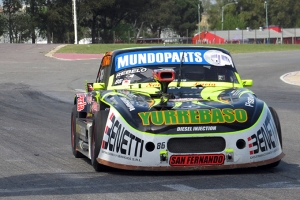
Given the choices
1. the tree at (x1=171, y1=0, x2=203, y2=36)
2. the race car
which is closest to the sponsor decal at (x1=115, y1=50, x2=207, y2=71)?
the race car

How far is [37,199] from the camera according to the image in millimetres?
5898

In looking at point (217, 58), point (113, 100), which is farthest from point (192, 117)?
point (217, 58)

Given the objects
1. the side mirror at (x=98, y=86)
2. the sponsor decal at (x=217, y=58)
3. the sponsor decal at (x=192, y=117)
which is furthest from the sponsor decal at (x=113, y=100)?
the sponsor decal at (x=217, y=58)

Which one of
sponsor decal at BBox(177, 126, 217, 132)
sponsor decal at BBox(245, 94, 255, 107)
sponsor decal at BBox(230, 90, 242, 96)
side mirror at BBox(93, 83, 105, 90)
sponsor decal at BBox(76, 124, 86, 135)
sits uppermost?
side mirror at BBox(93, 83, 105, 90)

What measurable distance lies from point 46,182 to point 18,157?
2.01 metres

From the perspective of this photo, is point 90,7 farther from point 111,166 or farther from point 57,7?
point 111,166

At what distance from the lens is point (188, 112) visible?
22.5ft

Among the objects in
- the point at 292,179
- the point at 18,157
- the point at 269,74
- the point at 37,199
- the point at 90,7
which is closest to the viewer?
the point at 37,199

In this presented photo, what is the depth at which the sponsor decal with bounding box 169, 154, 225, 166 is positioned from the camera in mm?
6797

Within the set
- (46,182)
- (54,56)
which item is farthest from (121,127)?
(54,56)

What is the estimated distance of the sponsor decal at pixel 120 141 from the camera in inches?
267

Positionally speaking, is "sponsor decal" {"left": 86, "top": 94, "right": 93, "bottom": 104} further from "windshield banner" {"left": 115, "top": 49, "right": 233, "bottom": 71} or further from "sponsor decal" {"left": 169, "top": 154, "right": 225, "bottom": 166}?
"sponsor decal" {"left": 169, "top": 154, "right": 225, "bottom": 166}

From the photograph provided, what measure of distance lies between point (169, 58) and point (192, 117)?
1.86 m

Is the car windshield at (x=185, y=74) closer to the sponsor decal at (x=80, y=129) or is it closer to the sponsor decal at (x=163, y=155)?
the sponsor decal at (x=80, y=129)
